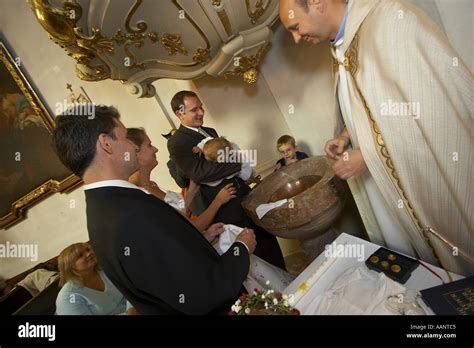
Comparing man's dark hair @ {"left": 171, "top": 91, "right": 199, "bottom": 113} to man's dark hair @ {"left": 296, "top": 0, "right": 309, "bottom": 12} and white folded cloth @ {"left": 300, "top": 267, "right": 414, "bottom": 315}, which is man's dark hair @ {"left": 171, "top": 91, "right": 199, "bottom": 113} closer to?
man's dark hair @ {"left": 296, "top": 0, "right": 309, "bottom": 12}

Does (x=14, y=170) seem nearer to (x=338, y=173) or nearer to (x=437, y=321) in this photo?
(x=338, y=173)

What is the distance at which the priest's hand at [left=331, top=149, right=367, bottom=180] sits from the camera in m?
0.94

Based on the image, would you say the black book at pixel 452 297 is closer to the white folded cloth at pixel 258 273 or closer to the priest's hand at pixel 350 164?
the priest's hand at pixel 350 164

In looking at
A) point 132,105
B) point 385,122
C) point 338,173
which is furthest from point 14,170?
point 385,122

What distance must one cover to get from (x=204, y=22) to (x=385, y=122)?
2.09ft

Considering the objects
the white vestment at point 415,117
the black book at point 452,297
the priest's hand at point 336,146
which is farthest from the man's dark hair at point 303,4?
the black book at point 452,297

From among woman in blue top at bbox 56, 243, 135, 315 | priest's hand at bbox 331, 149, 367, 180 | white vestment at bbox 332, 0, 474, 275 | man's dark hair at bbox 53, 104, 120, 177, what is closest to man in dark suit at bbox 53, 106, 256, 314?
man's dark hair at bbox 53, 104, 120, 177

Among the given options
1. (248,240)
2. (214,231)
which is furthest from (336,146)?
(214,231)

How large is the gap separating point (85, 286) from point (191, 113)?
698mm

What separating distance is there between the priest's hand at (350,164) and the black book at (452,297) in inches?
15.3

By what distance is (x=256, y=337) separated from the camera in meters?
0.85

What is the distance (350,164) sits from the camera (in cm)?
94

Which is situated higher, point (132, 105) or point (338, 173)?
point (132, 105)

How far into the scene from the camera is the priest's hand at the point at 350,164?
0.94m
